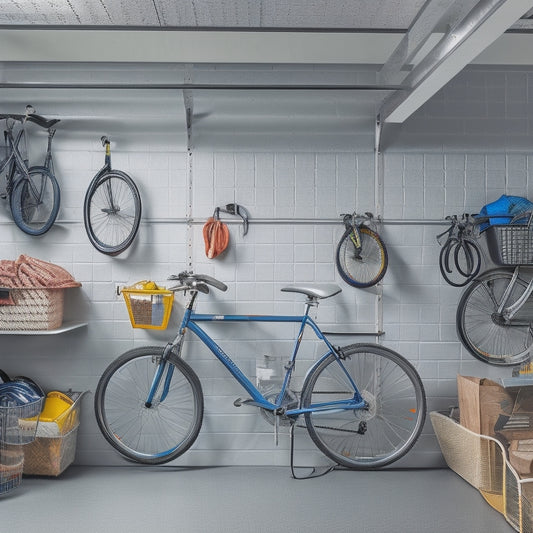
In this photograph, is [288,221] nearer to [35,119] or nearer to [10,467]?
[35,119]

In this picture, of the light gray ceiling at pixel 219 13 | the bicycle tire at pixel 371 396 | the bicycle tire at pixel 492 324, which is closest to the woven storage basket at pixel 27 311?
the light gray ceiling at pixel 219 13

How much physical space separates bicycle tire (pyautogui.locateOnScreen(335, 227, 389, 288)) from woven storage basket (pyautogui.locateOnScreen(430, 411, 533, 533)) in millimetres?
1078

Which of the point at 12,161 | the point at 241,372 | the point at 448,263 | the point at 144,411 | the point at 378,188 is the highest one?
the point at 12,161

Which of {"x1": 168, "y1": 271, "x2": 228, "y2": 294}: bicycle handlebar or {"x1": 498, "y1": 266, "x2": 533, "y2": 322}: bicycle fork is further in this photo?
{"x1": 498, "y1": 266, "x2": 533, "y2": 322}: bicycle fork

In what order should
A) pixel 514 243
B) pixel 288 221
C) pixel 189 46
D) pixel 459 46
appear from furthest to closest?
pixel 288 221, pixel 514 243, pixel 189 46, pixel 459 46

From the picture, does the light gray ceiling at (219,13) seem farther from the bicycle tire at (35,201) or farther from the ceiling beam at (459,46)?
the bicycle tire at (35,201)

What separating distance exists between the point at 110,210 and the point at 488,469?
301 centimetres

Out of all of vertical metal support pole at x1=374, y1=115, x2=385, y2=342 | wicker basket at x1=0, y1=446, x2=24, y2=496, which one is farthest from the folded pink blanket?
vertical metal support pole at x1=374, y1=115, x2=385, y2=342

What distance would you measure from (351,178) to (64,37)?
7.08 feet

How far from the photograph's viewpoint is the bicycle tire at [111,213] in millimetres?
4141

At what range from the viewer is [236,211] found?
13.8 ft

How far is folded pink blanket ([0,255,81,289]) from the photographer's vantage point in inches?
148

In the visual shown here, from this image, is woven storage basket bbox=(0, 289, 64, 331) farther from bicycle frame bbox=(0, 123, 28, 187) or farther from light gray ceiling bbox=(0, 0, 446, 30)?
light gray ceiling bbox=(0, 0, 446, 30)

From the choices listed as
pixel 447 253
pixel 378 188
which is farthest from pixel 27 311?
pixel 447 253
